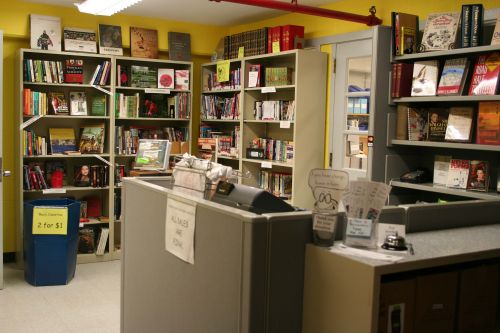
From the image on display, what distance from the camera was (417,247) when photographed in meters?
1.77

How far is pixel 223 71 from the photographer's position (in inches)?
233

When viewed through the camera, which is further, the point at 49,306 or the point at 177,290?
the point at 49,306

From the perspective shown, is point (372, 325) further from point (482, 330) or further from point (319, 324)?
point (482, 330)

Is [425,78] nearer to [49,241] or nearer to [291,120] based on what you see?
[291,120]

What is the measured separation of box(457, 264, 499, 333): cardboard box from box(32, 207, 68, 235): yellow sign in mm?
3684

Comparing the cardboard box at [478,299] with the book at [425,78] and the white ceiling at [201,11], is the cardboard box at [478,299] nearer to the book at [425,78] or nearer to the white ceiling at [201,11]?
the book at [425,78]

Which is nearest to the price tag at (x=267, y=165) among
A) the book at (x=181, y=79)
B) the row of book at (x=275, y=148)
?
the row of book at (x=275, y=148)

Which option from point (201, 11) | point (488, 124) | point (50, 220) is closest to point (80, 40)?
point (201, 11)

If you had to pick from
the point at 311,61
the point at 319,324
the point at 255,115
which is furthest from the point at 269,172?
the point at 319,324

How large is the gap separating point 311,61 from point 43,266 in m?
2.98

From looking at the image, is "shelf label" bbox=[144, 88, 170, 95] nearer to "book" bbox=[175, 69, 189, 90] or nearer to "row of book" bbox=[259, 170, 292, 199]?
"book" bbox=[175, 69, 189, 90]

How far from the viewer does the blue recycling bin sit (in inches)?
186

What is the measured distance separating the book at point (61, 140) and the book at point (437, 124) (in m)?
3.59

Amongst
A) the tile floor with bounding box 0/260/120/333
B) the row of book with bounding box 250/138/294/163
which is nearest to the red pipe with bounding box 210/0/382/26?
the row of book with bounding box 250/138/294/163
